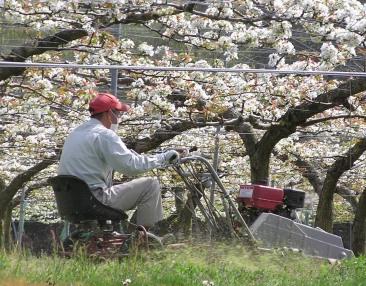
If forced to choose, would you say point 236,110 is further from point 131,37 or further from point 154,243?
point 154,243

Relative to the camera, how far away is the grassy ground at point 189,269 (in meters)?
5.84

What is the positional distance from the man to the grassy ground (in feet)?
1.64

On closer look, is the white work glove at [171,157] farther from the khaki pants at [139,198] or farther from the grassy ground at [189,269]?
the grassy ground at [189,269]

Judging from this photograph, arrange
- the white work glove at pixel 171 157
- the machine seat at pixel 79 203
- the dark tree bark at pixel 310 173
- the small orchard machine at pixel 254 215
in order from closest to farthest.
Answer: the machine seat at pixel 79 203 < the white work glove at pixel 171 157 < the small orchard machine at pixel 254 215 < the dark tree bark at pixel 310 173

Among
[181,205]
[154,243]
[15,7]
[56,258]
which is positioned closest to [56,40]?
[15,7]

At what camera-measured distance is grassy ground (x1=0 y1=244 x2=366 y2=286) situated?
19.2 ft

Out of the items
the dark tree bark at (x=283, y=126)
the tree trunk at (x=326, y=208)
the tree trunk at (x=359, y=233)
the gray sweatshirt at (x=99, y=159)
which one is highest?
the dark tree bark at (x=283, y=126)

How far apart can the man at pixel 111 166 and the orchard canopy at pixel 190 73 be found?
563 centimetres

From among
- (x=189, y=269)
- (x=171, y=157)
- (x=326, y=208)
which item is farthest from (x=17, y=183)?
(x=189, y=269)

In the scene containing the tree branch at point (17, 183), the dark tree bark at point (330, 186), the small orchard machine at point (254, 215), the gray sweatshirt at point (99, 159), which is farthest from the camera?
the tree branch at point (17, 183)

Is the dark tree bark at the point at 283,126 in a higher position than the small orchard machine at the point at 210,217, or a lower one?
higher

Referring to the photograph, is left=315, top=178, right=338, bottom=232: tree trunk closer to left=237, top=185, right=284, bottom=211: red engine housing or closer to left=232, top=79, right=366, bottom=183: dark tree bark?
left=232, top=79, right=366, bottom=183: dark tree bark

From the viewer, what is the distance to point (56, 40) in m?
14.0

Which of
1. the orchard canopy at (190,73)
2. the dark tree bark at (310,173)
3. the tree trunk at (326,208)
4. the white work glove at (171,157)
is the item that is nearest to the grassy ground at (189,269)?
the white work glove at (171,157)
